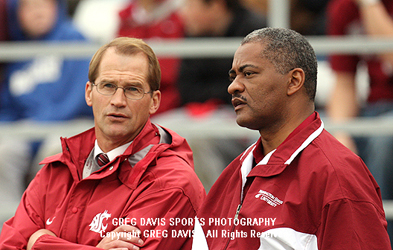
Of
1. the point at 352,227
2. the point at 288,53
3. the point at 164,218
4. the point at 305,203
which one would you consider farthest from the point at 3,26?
the point at 352,227

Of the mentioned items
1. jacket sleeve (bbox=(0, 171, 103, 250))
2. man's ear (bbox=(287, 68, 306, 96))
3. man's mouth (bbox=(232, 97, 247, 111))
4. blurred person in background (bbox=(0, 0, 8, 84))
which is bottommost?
jacket sleeve (bbox=(0, 171, 103, 250))

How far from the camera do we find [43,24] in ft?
15.3

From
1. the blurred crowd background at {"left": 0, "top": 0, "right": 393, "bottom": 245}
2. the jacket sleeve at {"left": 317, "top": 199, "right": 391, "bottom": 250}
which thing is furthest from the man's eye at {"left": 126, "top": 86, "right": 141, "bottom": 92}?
the blurred crowd background at {"left": 0, "top": 0, "right": 393, "bottom": 245}

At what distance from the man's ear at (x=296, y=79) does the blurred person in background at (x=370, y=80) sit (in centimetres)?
184

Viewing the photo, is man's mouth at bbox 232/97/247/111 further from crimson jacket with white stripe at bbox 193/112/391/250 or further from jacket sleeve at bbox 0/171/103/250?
jacket sleeve at bbox 0/171/103/250

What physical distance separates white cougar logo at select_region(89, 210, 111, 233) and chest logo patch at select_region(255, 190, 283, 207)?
65cm

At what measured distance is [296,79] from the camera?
2.16 metres

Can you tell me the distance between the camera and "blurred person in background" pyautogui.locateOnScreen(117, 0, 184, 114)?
4430mm

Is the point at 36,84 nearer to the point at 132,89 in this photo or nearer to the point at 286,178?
the point at 132,89

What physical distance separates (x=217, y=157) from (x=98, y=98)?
1885 millimetres

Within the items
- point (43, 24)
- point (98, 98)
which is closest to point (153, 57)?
point (98, 98)

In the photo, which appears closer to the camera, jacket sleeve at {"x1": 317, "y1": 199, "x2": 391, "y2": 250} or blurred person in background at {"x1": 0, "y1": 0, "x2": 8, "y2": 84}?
jacket sleeve at {"x1": 317, "y1": 199, "x2": 391, "y2": 250}

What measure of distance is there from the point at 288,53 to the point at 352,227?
0.71 metres

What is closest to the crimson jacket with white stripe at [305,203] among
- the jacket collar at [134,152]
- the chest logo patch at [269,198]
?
the chest logo patch at [269,198]
